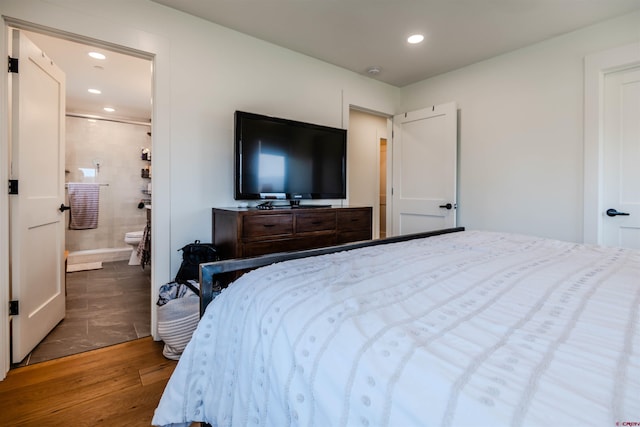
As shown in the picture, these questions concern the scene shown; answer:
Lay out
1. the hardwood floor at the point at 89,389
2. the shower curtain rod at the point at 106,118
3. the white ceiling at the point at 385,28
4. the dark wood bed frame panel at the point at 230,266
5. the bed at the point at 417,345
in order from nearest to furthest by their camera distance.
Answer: the bed at the point at 417,345 < the dark wood bed frame panel at the point at 230,266 < the hardwood floor at the point at 89,389 < the white ceiling at the point at 385,28 < the shower curtain rod at the point at 106,118

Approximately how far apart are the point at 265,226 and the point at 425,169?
2227 mm

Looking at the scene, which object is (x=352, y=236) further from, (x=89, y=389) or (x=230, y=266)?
(x=89, y=389)

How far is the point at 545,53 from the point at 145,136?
5.69 metres

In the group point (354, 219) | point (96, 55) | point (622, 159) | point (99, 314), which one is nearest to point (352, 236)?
point (354, 219)

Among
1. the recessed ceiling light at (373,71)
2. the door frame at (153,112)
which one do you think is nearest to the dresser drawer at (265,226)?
the door frame at (153,112)

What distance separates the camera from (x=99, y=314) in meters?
2.76

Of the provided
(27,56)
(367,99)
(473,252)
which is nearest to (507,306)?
(473,252)

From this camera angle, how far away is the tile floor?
2.21m

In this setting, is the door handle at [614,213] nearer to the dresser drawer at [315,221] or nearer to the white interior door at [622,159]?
the white interior door at [622,159]

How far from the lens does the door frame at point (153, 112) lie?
6.07 ft

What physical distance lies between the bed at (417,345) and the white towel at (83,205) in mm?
4879

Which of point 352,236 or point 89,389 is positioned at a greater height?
point 352,236

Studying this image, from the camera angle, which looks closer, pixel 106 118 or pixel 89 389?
pixel 89 389

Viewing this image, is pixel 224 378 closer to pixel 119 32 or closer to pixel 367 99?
pixel 119 32
